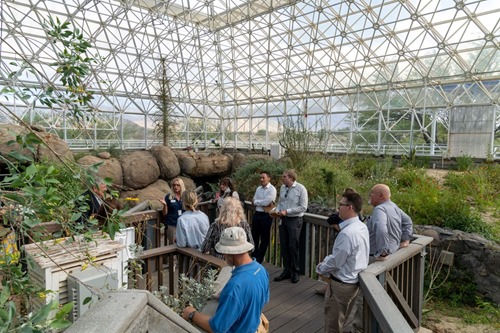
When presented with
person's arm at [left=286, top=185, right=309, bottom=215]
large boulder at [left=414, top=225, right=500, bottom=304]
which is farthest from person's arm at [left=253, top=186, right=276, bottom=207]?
large boulder at [left=414, top=225, right=500, bottom=304]

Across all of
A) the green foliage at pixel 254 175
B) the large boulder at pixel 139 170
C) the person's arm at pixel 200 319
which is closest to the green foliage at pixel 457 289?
the person's arm at pixel 200 319

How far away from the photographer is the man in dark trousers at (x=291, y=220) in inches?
175

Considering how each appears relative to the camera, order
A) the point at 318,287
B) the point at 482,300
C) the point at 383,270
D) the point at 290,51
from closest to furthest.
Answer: the point at 383,270, the point at 318,287, the point at 482,300, the point at 290,51

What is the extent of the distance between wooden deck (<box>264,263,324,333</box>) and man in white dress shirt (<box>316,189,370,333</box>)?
1.59 ft

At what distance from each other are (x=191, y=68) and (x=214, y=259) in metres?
24.4

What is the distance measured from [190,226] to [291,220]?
1563 millimetres

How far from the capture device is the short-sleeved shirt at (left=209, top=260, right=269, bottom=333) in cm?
188

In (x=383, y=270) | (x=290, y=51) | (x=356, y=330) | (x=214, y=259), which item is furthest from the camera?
(x=290, y=51)

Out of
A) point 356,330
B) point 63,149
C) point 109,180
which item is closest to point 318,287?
point 356,330

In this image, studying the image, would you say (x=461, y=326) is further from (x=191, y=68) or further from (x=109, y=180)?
(x=191, y=68)

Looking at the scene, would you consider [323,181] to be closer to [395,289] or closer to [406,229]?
[406,229]

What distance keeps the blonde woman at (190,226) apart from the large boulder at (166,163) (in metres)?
11.4

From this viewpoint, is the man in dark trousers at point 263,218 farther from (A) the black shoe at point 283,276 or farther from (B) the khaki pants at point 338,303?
(B) the khaki pants at point 338,303

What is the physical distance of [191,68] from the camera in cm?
2547
